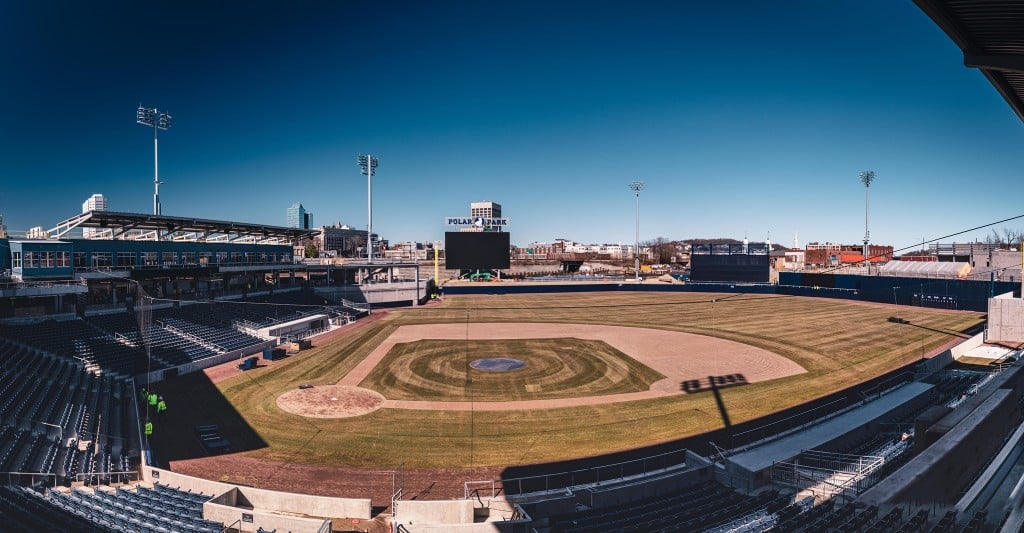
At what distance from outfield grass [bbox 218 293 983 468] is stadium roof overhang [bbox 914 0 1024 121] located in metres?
15.6

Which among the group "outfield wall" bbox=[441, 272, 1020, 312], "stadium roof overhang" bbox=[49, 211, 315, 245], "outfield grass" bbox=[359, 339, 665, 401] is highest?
"stadium roof overhang" bbox=[49, 211, 315, 245]

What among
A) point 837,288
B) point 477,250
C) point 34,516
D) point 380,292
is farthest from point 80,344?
point 837,288

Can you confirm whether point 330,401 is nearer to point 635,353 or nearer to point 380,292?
point 635,353

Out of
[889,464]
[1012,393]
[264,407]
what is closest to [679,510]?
[889,464]

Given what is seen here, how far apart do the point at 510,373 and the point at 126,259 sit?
33.0 meters

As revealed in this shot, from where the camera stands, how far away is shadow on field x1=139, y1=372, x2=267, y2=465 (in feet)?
61.7

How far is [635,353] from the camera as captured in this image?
3550 cm

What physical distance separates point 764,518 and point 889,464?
6.55 meters

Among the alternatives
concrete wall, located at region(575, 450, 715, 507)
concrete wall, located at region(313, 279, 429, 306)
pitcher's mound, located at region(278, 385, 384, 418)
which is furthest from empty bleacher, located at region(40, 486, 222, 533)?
concrete wall, located at region(313, 279, 429, 306)

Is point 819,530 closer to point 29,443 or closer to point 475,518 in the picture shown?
point 475,518

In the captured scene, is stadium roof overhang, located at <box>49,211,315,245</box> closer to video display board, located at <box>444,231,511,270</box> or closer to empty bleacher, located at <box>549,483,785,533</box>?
video display board, located at <box>444,231,511,270</box>

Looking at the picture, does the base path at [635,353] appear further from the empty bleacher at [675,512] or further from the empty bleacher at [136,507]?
the empty bleacher at [136,507]

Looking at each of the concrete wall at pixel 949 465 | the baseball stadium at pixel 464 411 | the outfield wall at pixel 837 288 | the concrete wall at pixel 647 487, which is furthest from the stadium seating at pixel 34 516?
the outfield wall at pixel 837 288

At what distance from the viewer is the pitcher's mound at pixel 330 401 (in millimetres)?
23016
